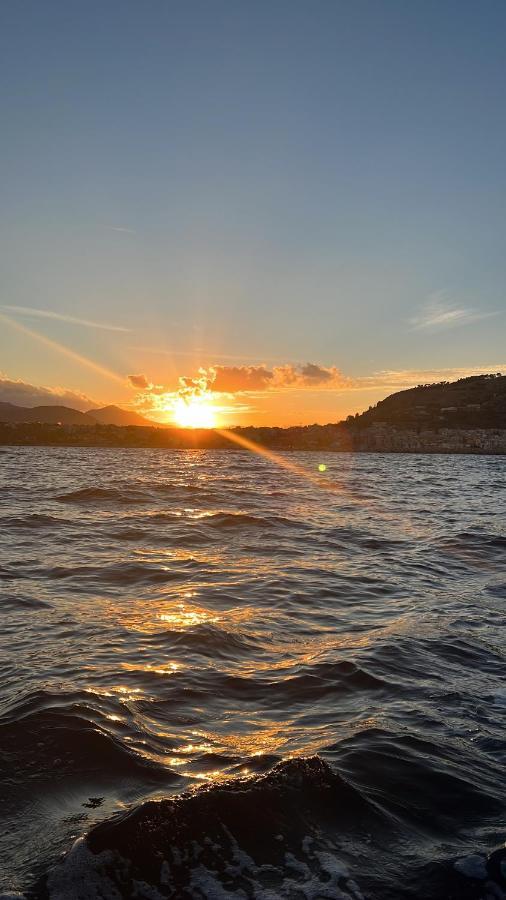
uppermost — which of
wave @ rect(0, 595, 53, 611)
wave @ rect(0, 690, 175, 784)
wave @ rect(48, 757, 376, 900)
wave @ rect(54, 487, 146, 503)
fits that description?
wave @ rect(48, 757, 376, 900)

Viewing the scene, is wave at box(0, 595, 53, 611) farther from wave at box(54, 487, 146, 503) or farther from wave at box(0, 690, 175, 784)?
wave at box(54, 487, 146, 503)

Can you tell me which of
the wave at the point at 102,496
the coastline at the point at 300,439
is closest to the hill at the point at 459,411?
the coastline at the point at 300,439

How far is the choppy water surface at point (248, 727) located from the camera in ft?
11.5

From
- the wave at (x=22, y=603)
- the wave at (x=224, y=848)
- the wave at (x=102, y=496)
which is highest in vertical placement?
the wave at (x=224, y=848)

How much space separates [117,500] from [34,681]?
22.1m

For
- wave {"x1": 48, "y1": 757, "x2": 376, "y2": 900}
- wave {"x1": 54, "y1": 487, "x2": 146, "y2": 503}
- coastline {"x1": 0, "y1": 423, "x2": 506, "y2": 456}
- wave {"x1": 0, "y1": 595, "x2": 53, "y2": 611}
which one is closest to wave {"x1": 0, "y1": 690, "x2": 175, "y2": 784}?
wave {"x1": 48, "y1": 757, "x2": 376, "y2": 900}

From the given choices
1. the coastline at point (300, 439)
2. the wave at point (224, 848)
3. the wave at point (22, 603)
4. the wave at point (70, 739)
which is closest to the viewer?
the wave at point (224, 848)

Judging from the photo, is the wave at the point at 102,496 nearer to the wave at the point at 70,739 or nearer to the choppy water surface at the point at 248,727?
the choppy water surface at the point at 248,727

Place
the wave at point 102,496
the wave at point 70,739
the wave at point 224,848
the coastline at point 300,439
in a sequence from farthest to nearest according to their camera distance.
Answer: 1. the coastline at point 300,439
2. the wave at point 102,496
3. the wave at point 70,739
4. the wave at point 224,848

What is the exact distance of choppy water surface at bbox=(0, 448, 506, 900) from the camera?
3.50 metres

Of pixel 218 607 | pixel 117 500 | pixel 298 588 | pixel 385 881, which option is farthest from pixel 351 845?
pixel 117 500

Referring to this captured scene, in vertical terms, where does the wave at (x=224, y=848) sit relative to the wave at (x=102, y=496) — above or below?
above

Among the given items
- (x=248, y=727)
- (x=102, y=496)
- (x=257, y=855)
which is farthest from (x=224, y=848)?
(x=102, y=496)

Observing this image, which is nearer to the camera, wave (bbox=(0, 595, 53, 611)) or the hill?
wave (bbox=(0, 595, 53, 611))
